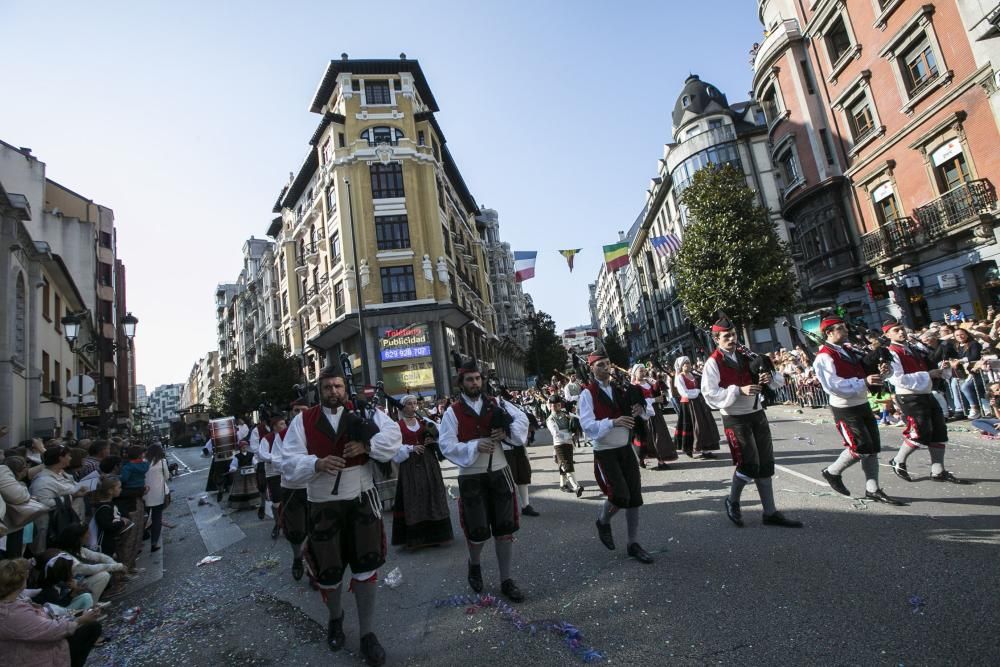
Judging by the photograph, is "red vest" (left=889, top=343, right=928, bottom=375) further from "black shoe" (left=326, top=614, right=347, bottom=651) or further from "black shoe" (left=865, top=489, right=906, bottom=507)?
"black shoe" (left=326, top=614, right=347, bottom=651)

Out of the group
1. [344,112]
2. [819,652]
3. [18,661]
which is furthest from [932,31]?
[344,112]

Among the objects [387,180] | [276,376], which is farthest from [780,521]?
[276,376]

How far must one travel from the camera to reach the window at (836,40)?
22766 mm

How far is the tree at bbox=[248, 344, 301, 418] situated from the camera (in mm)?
40469

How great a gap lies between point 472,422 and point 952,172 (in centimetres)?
2129

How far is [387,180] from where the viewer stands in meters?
32.9

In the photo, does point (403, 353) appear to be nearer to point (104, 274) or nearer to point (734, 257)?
point (734, 257)

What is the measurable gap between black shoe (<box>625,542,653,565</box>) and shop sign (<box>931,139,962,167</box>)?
20054 mm

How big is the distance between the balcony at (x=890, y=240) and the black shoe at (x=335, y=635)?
22.9 meters

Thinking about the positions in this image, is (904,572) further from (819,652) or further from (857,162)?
(857,162)

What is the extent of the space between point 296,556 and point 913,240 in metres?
22.8

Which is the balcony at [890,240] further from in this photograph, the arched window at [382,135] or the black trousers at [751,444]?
the arched window at [382,135]

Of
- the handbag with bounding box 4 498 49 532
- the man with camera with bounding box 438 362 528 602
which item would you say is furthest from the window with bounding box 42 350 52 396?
the man with camera with bounding box 438 362 528 602

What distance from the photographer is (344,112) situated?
33.4 meters
